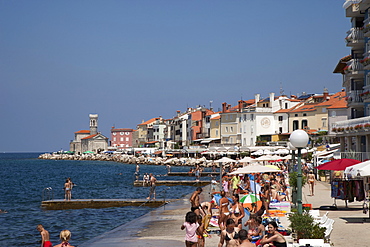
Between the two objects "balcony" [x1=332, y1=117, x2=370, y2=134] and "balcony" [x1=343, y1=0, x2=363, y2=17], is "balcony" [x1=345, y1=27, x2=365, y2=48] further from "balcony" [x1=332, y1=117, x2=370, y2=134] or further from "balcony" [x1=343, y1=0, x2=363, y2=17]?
"balcony" [x1=332, y1=117, x2=370, y2=134]

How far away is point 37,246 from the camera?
2128 centimetres

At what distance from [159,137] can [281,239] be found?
149872mm

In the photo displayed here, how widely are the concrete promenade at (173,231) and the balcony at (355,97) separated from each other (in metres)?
17.9

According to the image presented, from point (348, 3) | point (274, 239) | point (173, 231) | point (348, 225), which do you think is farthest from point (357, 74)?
point (274, 239)

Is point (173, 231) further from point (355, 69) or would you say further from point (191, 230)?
point (355, 69)

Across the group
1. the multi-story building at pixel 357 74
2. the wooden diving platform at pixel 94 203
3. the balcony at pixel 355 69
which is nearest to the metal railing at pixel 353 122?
the multi-story building at pixel 357 74

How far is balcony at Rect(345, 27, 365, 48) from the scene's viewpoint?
132ft

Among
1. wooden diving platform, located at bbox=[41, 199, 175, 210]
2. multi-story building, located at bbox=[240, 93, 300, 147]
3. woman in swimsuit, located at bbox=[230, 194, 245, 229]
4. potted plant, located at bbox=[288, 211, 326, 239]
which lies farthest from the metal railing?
multi-story building, located at bbox=[240, 93, 300, 147]

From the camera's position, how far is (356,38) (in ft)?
133

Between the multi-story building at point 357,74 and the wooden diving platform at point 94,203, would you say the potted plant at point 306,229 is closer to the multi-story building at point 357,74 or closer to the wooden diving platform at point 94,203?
the wooden diving platform at point 94,203

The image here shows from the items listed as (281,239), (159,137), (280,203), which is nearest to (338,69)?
(280,203)

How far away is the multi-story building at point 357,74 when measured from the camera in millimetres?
37906

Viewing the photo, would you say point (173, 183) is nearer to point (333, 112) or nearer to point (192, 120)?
point (333, 112)

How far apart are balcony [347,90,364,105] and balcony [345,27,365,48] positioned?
3.67 meters
